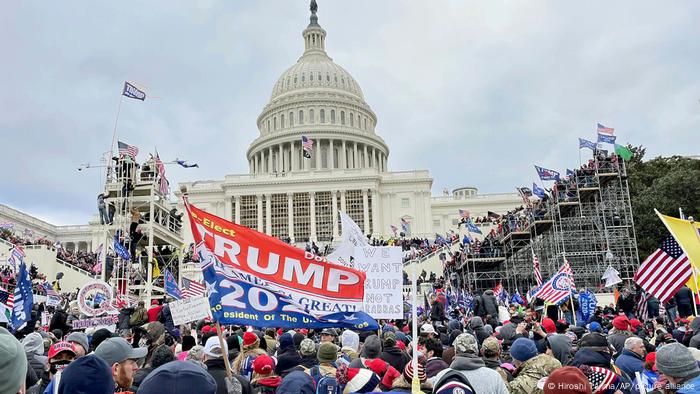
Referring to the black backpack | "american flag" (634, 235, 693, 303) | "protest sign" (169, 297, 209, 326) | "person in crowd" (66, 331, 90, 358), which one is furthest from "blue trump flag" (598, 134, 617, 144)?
"person in crowd" (66, 331, 90, 358)

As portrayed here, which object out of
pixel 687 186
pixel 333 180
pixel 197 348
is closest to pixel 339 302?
pixel 197 348

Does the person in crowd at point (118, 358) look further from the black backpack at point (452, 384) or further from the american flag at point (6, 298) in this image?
the american flag at point (6, 298)

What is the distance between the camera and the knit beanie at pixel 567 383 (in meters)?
3.43

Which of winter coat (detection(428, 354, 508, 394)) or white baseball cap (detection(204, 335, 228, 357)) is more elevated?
white baseball cap (detection(204, 335, 228, 357))

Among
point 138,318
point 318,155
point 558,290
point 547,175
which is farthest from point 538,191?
point 318,155

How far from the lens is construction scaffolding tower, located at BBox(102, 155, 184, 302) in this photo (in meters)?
20.7

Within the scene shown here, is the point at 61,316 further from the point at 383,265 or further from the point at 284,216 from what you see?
the point at 284,216

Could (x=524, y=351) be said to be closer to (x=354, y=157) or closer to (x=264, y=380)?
(x=264, y=380)

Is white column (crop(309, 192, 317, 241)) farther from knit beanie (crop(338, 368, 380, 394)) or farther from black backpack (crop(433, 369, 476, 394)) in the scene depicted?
black backpack (crop(433, 369, 476, 394))

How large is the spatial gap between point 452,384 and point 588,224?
3311cm

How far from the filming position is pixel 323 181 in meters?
72.1

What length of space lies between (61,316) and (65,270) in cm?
3048

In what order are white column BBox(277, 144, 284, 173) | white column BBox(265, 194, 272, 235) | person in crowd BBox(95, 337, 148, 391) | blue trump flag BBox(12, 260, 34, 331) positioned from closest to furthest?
1. person in crowd BBox(95, 337, 148, 391)
2. blue trump flag BBox(12, 260, 34, 331)
3. white column BBox(265, 194, 272, 235)
4. white column BBox(277, 144, 284, 173)

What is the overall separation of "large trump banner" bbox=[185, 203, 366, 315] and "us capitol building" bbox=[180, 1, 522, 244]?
197ft
